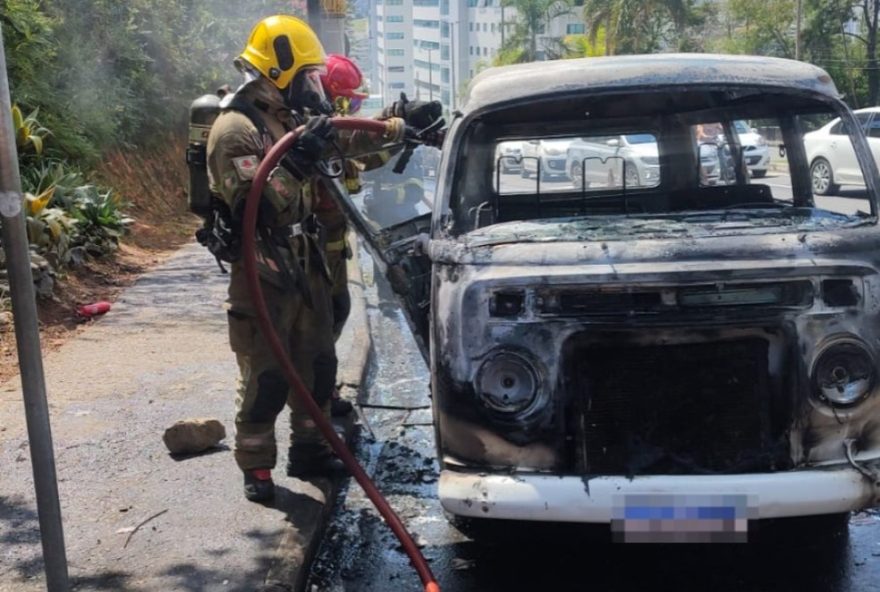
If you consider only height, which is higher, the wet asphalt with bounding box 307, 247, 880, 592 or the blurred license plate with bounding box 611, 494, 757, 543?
the blurred license plate with bounding box 611, 494, 757, 543

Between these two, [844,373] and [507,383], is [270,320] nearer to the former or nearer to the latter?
[507,383]

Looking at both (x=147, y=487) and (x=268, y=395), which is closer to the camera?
(x=268, y=395)

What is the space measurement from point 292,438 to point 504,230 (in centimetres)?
167

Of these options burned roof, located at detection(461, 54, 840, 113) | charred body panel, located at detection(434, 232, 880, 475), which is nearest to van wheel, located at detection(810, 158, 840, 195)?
burned roof, located at detection(461, 54, 840, 113)

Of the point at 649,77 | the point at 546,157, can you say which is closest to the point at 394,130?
the point at 546,157

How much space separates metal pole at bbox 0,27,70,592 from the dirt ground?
12.9ft

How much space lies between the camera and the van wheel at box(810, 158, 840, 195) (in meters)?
5.09

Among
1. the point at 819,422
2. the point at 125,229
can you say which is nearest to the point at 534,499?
the point at 819,422

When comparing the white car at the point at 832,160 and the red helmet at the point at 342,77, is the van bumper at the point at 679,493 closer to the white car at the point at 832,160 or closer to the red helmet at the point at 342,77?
the white car at the point at 832,160

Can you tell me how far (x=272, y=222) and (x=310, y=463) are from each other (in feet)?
4.13

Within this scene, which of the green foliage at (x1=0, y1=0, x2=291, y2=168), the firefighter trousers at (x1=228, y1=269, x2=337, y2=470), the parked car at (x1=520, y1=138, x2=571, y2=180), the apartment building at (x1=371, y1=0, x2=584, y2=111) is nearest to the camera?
the firefighter trousers at (x1=228, y1=269, x2=337, y2=470)

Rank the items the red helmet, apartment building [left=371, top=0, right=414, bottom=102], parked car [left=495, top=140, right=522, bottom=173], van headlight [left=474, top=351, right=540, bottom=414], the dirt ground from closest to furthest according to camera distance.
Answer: van headlight [left=474, top=351, right=540, bottom=414] < parked car [left=495, top=140, right=522, bottom=173] < the red helmet < the dirt ground < apartment building [left=371, top=0, right=414, bottom=102]

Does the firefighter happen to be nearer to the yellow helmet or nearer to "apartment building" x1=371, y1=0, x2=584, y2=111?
the yellow helmet

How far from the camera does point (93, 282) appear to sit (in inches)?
392
